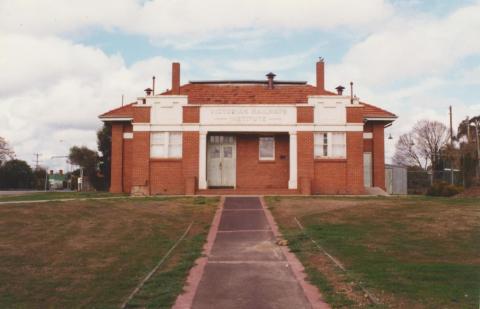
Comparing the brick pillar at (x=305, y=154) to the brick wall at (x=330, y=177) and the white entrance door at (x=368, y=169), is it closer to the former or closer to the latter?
the brick wall at (x=330, y=177)

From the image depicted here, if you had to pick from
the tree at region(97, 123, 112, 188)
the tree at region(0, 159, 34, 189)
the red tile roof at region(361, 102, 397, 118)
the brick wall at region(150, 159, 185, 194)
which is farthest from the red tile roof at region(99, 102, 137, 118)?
the tree at region(0, 159, 34, 189)

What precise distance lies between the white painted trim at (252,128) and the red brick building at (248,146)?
52 millimetres

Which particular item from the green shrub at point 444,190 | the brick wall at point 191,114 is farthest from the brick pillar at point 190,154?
the green shrub at point 444,190

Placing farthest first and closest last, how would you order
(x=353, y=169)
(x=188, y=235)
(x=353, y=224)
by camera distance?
(x=353, y=169) → (x=353, y=224) → (x=188, y=235)

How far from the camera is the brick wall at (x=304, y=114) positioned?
2595cm

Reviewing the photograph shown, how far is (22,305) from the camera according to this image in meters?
7.06

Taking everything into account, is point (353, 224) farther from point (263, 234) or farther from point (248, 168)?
point (248, 168)

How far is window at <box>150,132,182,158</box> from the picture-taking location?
26.3 m

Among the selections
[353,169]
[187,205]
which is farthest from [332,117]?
[187,205]

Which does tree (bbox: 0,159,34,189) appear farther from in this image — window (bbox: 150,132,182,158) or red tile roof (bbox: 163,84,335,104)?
window (bbox: 150,132,182,158)

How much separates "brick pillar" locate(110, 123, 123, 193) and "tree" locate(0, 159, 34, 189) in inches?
1520

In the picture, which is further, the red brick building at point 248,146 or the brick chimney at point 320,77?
the brick chimney at point 320,77

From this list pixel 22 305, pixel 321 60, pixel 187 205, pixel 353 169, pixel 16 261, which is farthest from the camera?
pixel 321 60

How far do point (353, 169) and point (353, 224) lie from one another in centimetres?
1160
